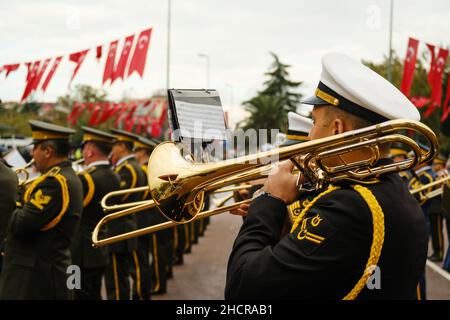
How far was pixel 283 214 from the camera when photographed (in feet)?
5.76

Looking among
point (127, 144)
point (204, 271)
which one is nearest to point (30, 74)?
point (127, 144)

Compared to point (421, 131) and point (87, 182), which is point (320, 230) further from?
point (87, 182)

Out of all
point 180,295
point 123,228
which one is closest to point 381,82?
point 123,228

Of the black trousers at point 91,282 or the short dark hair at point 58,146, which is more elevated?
the short dark hair at point 58,146

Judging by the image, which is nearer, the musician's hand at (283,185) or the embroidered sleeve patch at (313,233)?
the embroidered sleeve patch at (313,233)

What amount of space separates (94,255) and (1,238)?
1.37 meters

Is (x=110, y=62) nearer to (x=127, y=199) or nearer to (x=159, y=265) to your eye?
(x=159, y=265)

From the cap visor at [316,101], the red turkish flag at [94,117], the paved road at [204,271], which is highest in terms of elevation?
the cap visor at [316,101]

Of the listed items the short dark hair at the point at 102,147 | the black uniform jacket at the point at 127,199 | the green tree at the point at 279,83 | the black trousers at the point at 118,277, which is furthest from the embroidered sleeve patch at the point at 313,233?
the green tree at the point at 279,83

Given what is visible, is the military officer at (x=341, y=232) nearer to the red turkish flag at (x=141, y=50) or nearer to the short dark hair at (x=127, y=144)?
the short dark hair at (x=127, y=144)

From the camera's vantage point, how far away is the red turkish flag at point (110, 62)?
10867 millimetres

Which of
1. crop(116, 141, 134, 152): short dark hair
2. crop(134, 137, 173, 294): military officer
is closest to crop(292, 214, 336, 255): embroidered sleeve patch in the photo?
crop(134, 137, 173, 294): military officer

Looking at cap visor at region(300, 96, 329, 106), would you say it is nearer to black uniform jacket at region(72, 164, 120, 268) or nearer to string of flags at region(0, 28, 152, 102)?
black uniform jacket at region(72, 164, 120, 268)

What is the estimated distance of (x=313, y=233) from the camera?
1.59m
